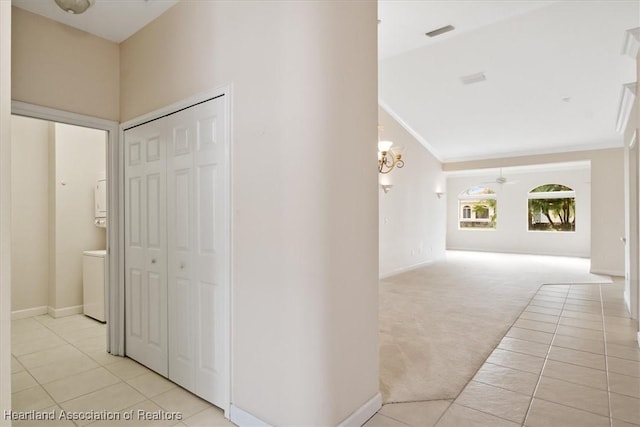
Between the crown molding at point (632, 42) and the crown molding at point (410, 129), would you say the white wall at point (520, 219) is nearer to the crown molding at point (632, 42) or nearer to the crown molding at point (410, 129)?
the crown molding at point (410, 129)

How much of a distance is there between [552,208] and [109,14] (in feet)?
39.0

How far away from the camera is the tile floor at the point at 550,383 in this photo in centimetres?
206

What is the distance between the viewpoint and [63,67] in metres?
2.80

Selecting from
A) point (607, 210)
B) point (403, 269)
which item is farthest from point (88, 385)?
point (607, 210)

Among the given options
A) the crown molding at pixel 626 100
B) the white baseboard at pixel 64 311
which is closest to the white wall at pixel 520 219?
the crown molding at pixel 626 100

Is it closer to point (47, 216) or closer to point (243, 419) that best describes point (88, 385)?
point (243, 419)

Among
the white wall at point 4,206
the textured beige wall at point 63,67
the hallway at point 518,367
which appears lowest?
the hallway at point 518,367

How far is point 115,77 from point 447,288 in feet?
17.9

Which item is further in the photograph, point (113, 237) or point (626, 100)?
point (626, 100)

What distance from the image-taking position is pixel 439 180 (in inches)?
373

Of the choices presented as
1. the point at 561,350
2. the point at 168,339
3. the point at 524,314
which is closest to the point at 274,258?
the point at 168,339

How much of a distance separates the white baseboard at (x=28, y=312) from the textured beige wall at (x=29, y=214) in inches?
1.5

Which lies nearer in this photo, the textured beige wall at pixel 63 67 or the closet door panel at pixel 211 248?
the closet door panel at pixel 211 248

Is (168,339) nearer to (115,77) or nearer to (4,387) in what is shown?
(4,387)
